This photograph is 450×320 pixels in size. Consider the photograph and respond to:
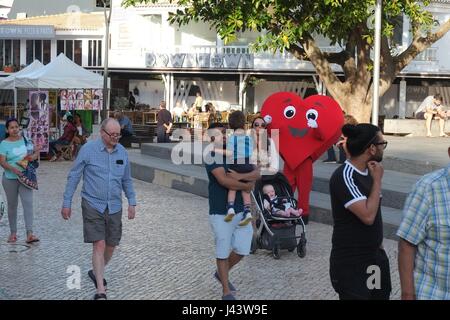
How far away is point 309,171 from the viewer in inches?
449

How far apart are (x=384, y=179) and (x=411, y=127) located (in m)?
10.7

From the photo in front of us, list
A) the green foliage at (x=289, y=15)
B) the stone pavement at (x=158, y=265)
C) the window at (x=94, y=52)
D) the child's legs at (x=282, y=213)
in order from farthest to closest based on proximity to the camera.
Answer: the window at (x=94, y=52)
the green foliage at (x=289, y=15)
the child's legs at (x=282, y=213)
the stone pavement at (x=158, y=265)

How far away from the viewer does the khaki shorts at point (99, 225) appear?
24.1 ft

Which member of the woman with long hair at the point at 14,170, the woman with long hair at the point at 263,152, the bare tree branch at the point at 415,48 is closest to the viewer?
the woman with long hair at the point at 14,170

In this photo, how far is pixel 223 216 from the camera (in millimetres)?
7348

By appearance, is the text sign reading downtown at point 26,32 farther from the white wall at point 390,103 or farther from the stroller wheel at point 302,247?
the stroller wheel at point 302,247

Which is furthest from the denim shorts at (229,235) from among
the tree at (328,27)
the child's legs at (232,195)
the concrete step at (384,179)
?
the tree at (328,27)

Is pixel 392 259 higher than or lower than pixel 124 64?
lower

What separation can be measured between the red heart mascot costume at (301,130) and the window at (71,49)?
113 feet

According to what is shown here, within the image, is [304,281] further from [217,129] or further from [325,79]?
[325,79]

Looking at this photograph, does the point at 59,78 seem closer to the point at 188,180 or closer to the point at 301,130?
the point at 188,180

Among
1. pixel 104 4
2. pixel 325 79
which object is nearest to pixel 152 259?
pixel 325 79

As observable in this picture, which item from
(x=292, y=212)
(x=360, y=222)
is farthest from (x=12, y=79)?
(x=360, y=222)

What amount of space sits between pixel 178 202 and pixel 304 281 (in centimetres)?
650
